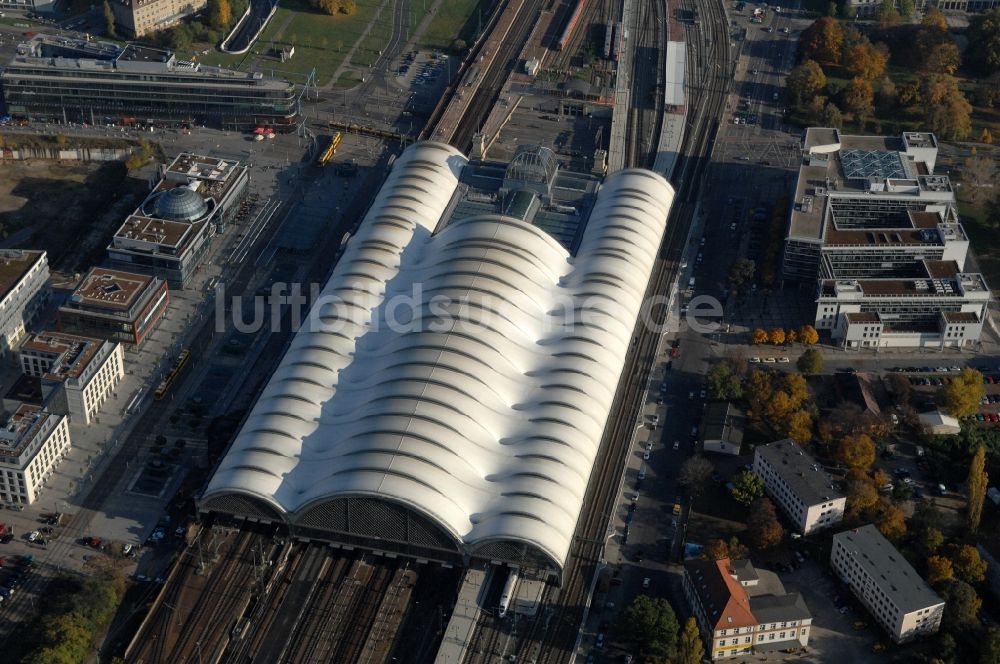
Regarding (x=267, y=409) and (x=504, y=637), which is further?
(x=267, y=409)

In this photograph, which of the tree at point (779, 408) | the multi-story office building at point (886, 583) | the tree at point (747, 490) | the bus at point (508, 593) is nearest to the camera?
the multi-story office building at point (886, 583)

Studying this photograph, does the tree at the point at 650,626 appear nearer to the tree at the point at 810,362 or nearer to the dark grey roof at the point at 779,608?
the dark grey roof at the point at 779,608

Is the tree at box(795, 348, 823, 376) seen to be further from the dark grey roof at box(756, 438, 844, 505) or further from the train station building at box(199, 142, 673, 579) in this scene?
the train station building at box(199, 142, 673, 579)

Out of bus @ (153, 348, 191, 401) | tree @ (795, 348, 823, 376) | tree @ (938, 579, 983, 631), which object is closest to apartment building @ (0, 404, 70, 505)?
bus @ (153, 348, 191, 401)

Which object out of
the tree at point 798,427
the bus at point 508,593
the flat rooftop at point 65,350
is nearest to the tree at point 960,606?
the tree at point 798,427

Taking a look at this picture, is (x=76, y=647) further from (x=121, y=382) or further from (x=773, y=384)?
(x=773, y=384)

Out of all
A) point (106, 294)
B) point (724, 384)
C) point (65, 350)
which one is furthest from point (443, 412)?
point (106, 294)

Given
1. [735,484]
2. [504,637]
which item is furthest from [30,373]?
[735,484]

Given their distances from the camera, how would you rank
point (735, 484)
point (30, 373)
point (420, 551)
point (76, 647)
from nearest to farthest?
point (76, 647) → point (420, 551) → point (735, 484) → point (30, 373)
